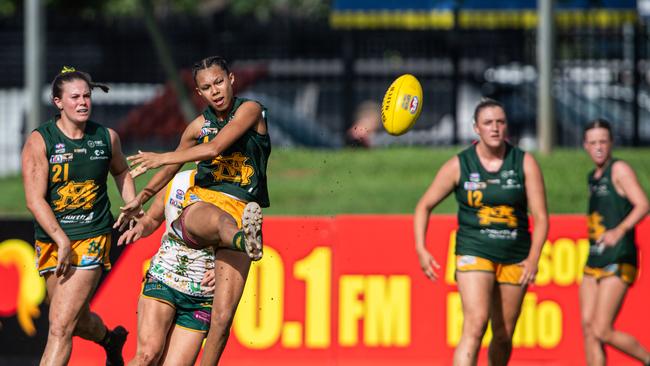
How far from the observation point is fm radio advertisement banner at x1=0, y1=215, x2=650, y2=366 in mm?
10852

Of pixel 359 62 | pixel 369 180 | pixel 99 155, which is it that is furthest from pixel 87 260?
pixel 359 62

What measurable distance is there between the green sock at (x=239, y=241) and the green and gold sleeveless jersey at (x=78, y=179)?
57.8 inches

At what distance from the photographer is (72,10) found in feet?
110

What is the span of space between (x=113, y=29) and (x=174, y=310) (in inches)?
571

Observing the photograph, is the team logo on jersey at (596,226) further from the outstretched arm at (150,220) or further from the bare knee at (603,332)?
the outstretched arm at (150,220)

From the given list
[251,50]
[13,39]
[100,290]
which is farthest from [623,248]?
[13,39]

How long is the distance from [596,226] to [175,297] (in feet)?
13.1

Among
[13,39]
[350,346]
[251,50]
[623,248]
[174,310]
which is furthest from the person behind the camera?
[13,39]

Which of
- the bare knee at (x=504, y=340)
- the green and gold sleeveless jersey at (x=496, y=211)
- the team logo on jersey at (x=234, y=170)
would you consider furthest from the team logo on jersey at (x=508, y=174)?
the team logo on jersey at (x=234, y=170)

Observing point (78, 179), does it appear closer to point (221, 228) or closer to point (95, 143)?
point (95, 143)

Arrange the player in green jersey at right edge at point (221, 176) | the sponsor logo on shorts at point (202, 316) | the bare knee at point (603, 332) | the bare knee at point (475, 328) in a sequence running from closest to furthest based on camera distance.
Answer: the player in green jersey at right edge at point (221, 176) < the sponsor logo on shorts at point (202, 316) < the bare knee at point (475, 328) < the bare knee at point (603, 332)

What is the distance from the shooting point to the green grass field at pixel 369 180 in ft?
51.8

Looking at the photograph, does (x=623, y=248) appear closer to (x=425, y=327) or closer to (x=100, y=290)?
(x=425, y=327)

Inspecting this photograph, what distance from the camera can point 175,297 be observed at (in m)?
7.62
